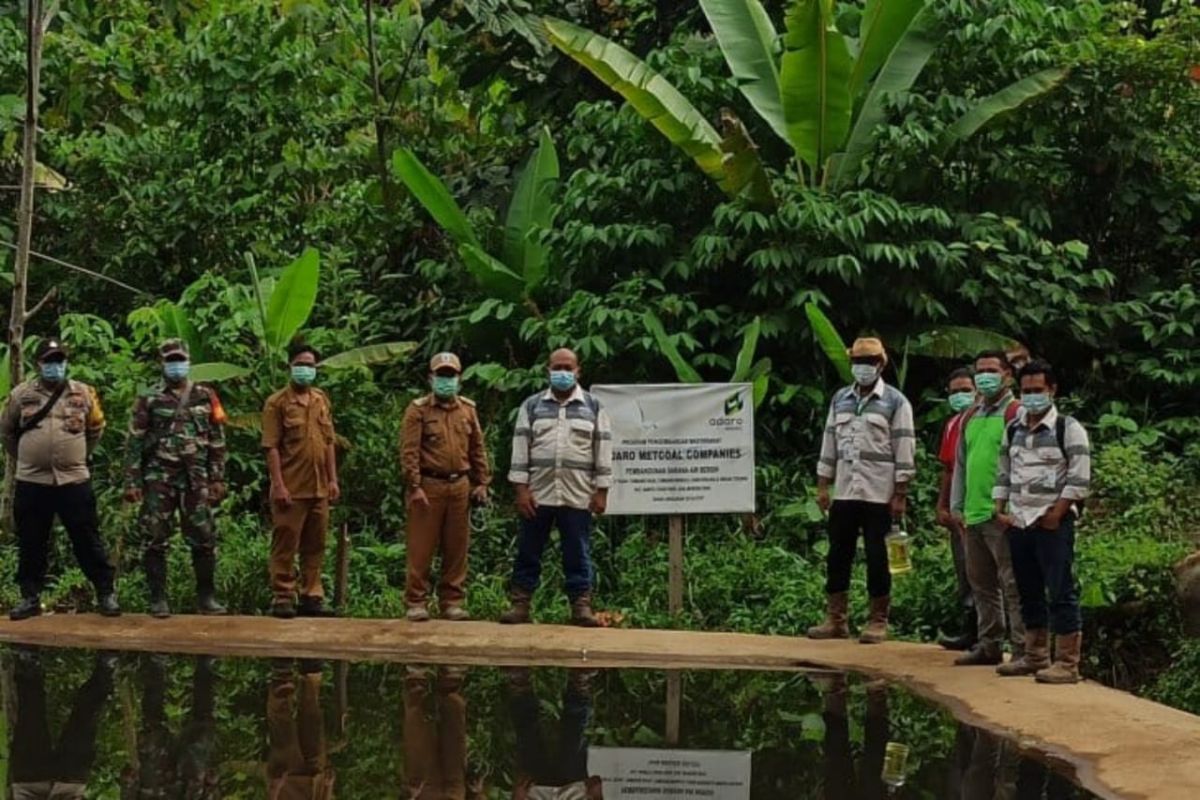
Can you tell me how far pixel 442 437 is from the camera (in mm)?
10211

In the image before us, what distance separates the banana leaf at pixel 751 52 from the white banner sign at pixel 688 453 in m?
2.88

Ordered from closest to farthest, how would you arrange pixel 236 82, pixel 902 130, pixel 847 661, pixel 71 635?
pixel 847 661
pixel 71 635
pixel 902 130
pixel 236 82

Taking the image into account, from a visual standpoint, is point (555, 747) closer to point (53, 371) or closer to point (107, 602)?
point (107, 602)

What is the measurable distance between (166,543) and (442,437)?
75.6 inches

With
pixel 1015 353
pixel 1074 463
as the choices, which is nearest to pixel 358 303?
pixel 1015 353

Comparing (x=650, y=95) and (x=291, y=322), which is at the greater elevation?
(x=650, y=95)

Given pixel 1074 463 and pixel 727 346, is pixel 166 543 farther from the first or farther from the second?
pixel 1074 463

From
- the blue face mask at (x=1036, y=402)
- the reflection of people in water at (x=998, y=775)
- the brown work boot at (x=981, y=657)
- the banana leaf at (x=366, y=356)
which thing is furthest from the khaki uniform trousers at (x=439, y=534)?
the reflection of people in water at (x=998, y=775)

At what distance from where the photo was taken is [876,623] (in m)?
9.52

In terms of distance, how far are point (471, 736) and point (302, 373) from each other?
12.5ft

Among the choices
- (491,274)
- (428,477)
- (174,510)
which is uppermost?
(491,274)

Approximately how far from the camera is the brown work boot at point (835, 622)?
9672 millimetres

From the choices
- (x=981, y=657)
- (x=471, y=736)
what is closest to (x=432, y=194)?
(x=981, y=657)

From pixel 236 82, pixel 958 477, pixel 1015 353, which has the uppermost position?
pixel 236 82
